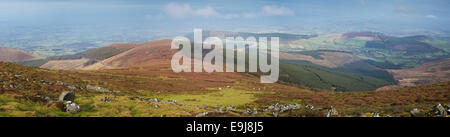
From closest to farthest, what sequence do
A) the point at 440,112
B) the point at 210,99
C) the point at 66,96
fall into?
the point at 440,112
the point at 66,96
the point at 210,99

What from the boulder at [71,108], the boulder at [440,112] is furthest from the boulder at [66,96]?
the boulder at [440,112]

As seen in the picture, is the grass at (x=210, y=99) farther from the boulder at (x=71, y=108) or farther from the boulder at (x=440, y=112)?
the boulder at (x=440, y=112)

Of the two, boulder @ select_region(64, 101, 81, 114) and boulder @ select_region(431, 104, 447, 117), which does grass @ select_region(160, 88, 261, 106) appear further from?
boulder @ select_region(431, 104, 447, 117)

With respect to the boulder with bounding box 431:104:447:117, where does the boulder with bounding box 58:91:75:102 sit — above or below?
above

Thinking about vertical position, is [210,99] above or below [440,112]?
below

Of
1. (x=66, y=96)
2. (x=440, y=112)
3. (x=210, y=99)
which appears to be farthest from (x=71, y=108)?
(x=440, y=112)

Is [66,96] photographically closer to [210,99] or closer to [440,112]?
[210,99]

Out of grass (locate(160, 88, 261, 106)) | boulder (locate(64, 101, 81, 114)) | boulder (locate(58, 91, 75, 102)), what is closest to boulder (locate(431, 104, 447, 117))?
grass (locate(160, 88, 261, 106))

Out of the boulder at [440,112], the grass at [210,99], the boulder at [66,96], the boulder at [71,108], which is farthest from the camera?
the grass at [210,99]
